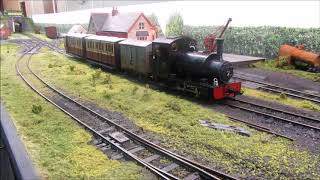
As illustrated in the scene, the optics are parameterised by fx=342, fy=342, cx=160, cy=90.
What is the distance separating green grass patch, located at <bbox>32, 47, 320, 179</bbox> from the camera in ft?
30.8

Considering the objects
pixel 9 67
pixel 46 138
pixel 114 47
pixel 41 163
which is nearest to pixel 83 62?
pixel 9 67

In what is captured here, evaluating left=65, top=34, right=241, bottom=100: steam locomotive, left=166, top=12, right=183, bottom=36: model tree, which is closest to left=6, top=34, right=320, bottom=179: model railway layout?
left=65, top=34, right=241, bottom=100: steam locomotive

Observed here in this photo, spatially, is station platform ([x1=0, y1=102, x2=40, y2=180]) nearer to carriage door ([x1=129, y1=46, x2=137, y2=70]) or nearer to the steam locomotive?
the steam locomotive

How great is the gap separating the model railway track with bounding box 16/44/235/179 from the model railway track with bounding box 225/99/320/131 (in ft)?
17.7

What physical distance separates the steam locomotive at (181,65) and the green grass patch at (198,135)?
885mm

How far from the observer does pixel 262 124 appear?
12938 mm

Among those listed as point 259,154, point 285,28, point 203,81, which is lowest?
point 259,154

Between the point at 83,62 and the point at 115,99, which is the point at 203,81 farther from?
the point at 83,62

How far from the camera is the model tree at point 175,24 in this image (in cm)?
3988

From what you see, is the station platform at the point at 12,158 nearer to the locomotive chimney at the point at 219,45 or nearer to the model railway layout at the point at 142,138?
the model railway layout at the point at 142,138

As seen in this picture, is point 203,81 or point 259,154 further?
point 203,81

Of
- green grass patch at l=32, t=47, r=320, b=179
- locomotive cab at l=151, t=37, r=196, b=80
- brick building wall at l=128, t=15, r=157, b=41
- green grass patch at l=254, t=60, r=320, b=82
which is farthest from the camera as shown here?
brick building wall at l=128, t=15, r=157, b=41

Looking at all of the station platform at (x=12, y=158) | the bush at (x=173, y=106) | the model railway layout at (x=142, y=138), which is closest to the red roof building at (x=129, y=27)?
the model railway layout at (x=142, y=138)

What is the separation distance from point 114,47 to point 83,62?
8380 millimetres
